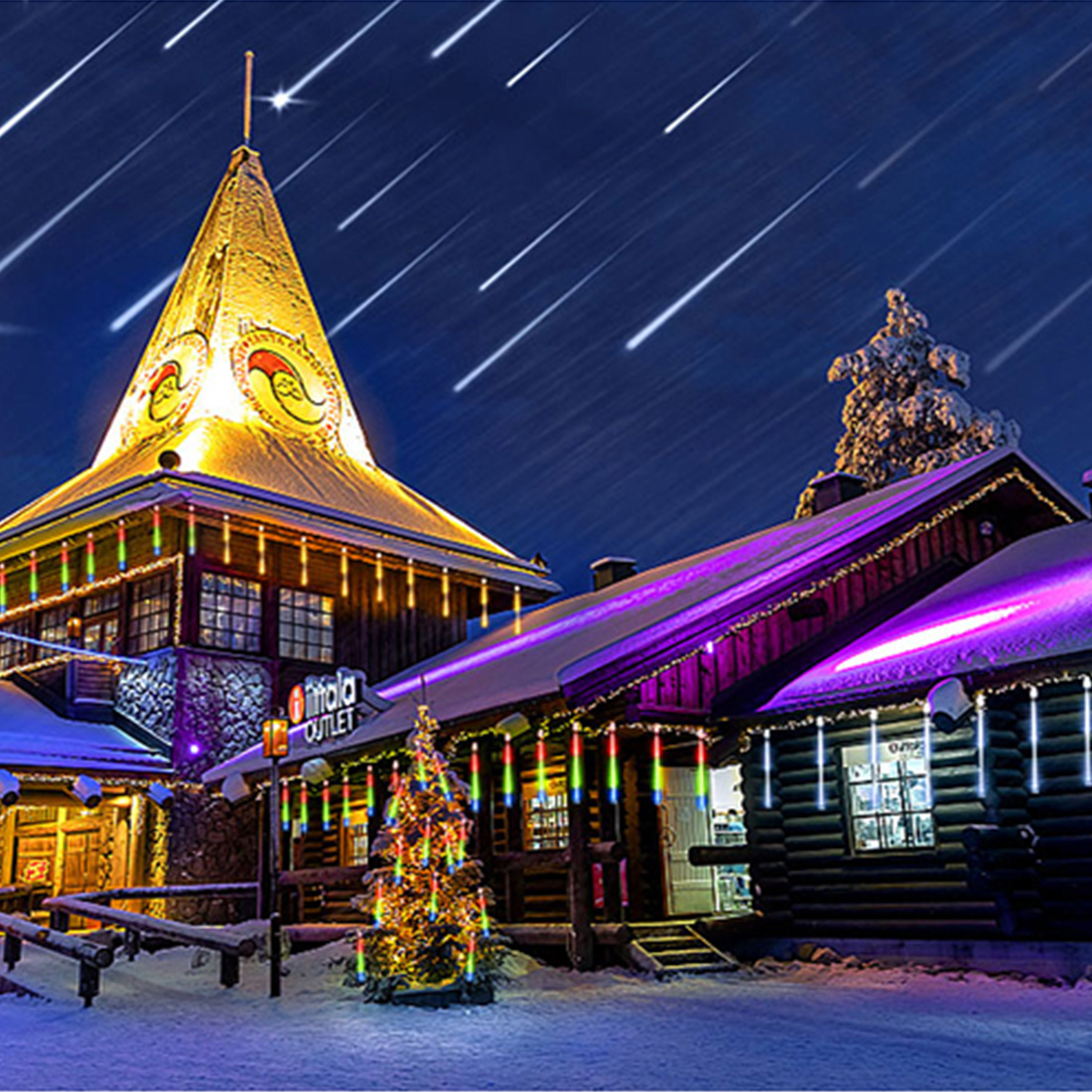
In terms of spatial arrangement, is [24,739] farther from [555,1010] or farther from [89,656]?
[555,1010]

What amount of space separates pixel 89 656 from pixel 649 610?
37.8 feet

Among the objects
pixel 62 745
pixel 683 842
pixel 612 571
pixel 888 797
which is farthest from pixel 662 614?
pixel 62 745

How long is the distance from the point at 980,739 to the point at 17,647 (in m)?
20.1

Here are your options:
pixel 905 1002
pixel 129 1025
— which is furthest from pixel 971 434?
pixel 129 1025

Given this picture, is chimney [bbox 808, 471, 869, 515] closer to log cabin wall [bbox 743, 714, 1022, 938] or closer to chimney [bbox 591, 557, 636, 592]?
chimney [bbox 591, 557, 636, 592]

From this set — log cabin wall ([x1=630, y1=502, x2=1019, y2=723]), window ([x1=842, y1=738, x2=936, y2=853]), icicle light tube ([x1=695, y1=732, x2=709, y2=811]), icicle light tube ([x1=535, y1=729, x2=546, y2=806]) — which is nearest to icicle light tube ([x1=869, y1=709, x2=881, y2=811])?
window ([x1=842, y1=738, x2=936, y2=853])

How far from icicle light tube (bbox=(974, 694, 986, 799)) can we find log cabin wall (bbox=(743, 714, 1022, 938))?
85mm

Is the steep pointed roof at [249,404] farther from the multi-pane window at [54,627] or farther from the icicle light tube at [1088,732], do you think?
the icicle light tube at [1088,732]

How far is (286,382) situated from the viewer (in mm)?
27344

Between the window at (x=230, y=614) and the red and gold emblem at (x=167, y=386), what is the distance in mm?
4260

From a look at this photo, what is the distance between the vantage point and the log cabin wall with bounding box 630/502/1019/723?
16.0 meters

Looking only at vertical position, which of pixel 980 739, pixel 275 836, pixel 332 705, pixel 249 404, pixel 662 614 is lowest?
pixel 275 836

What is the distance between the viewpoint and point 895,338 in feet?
116

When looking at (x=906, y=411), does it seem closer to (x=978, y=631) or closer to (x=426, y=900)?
(x=978, y=631)
